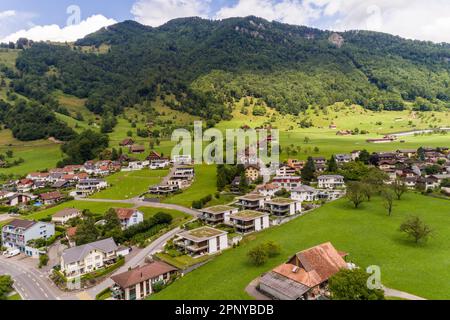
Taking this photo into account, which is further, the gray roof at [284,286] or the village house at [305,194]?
the village house at [305,194]

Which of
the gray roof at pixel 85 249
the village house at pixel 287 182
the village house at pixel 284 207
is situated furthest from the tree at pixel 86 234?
the village house at pixel 287 182

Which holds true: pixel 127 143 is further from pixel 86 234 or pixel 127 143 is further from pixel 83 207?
pixel 86 234

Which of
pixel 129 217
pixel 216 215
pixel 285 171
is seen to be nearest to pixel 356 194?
pixel 216 215

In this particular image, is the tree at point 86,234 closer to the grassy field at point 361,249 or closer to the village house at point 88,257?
the village house at point 88,257

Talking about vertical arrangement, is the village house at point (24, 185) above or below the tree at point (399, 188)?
below

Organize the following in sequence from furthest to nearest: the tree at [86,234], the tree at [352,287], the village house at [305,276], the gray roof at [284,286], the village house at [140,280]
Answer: the tree at [86,234] → the village house at [140,280] → the village house at [305,276] → the gray roof at [284,286] → the tree at [352,287]
